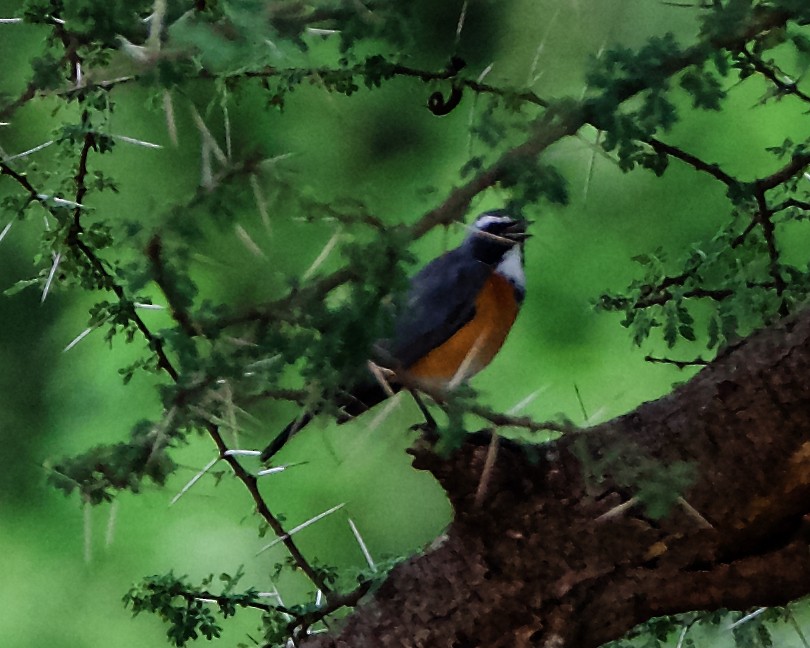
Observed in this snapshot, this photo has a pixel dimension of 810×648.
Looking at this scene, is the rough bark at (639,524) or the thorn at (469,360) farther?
the thorn at (469,360)

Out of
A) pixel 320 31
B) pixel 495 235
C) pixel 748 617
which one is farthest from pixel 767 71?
pixel 748 617

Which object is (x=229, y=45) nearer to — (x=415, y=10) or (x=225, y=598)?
(x=415, y=10)

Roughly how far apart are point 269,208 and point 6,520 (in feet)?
3.47

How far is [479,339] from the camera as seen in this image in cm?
88

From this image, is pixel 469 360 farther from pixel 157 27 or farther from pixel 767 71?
pixel 157 27

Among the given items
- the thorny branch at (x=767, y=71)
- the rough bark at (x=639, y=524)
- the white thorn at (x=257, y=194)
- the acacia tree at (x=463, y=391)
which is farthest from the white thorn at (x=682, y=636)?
the white thorn at (x=257, y=194)

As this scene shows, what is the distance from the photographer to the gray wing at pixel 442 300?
0.74 metres

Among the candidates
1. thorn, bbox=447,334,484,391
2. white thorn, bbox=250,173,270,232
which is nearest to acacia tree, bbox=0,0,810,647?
white thorn, bbox=250,173,270,232

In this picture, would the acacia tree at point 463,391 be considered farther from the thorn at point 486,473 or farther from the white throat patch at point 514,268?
the white throat patch at point 514,268

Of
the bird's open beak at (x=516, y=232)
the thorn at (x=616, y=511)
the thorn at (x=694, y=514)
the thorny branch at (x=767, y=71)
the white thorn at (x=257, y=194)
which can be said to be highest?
the bird's open beak at (x=516, y=232)

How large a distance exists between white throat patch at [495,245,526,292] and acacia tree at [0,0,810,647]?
154 millimetres

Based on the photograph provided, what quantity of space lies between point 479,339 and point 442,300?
2.0 inches

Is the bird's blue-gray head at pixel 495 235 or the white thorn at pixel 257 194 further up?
the bird's blue-gray head at pixel 495 235

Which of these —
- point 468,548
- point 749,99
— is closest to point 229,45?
point 468,548
